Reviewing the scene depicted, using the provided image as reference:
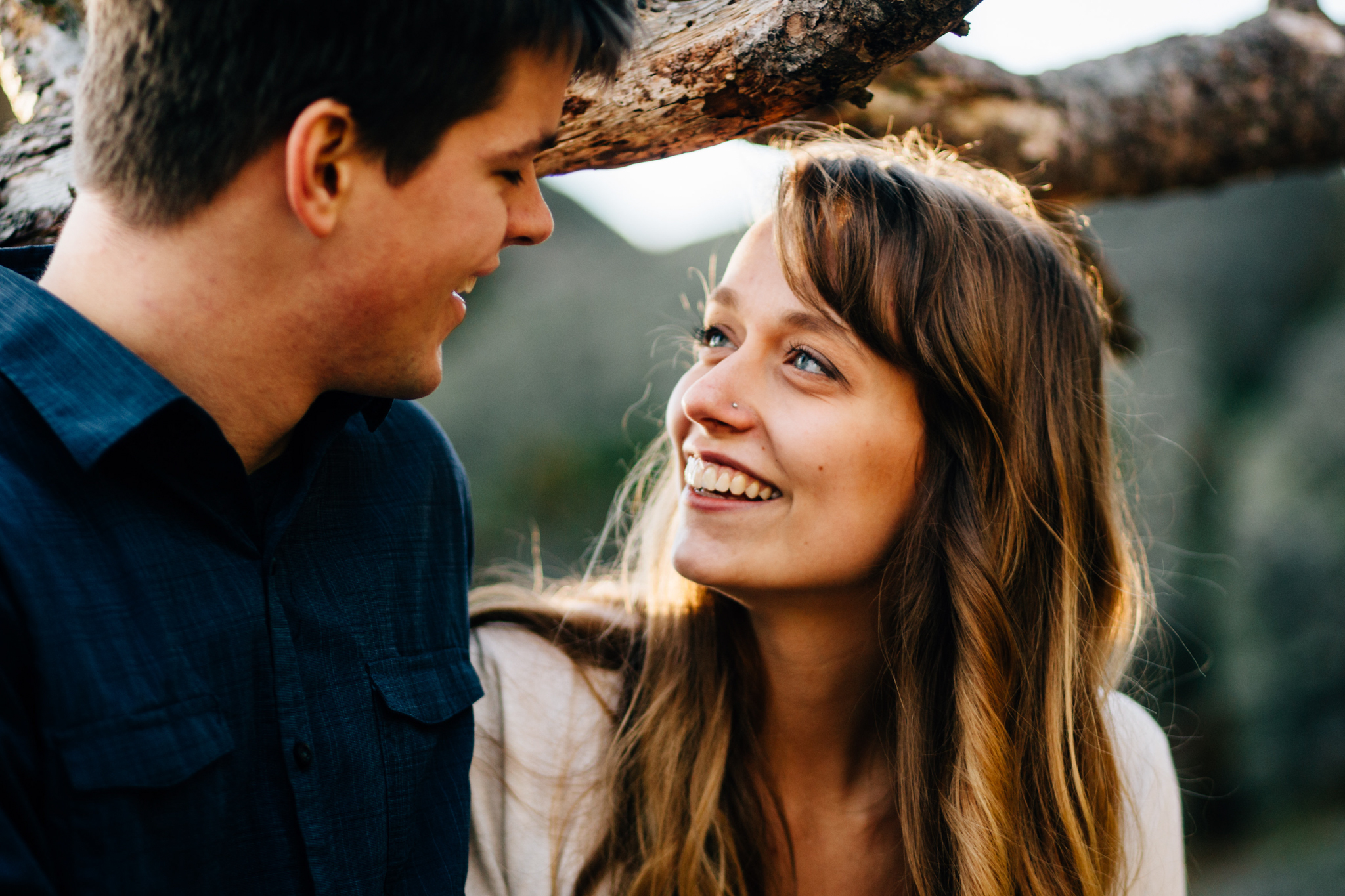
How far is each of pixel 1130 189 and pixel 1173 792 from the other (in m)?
1.69

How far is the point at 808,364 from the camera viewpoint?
1.62m

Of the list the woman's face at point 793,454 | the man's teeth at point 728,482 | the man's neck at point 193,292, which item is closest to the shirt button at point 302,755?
the man's neck at point 193,292

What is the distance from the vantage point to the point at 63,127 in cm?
142

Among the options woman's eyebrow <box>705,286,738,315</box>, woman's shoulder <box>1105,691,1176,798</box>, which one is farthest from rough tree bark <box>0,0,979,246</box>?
woman's shoulder <box>1105,691,1176,798</box>

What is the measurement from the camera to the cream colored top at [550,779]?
1.62 m

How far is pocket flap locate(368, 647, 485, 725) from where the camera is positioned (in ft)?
4.02

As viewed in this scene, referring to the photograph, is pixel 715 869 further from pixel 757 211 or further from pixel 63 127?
pixel 63 127

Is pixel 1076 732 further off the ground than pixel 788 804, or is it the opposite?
pixel 1076 732

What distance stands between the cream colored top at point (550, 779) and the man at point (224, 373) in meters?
0.48

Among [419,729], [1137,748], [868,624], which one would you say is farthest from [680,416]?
[1137,748]

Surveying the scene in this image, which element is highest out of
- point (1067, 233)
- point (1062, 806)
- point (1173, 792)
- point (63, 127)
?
point (63, 127)

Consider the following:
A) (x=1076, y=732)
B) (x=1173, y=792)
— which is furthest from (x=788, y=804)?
(x=1173, y=792)

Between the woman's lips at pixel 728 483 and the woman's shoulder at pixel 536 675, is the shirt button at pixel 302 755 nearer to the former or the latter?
the woman's shoulder at pixel 536 675

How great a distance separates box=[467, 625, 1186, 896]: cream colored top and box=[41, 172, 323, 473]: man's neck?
2.82 ft
